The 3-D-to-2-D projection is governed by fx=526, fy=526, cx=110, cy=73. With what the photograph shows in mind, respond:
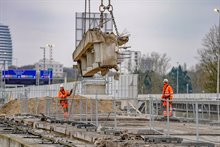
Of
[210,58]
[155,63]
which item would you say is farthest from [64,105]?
[155,63]

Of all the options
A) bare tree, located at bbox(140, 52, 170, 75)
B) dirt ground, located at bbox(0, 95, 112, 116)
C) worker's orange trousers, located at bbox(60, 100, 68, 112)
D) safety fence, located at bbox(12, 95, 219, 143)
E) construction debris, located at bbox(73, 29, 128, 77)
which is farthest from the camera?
bare tree, located at bbox(140, 52, 170, 75)

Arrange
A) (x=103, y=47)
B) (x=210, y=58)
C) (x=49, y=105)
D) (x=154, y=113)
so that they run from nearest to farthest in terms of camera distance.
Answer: (x=103, y=47) → (x=154, y=113) → (x=49, y=105) → (x=210, y=58)

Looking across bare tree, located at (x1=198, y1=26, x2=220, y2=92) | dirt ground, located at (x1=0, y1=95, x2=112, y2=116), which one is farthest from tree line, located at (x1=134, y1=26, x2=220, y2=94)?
dirt ground, located at (x1=0, y1=95, x2=112, y2=116)

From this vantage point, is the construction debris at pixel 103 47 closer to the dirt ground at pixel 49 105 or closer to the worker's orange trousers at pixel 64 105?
the dirt ground at pixel 49 105

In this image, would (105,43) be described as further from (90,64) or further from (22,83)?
(22,83)

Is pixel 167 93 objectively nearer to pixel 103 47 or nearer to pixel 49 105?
pixel 49 105

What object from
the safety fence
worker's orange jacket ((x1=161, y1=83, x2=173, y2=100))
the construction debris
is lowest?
the safety fence

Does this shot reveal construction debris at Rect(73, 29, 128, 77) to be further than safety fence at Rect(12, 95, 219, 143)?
Yes

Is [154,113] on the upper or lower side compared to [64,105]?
lower

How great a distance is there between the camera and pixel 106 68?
17.4 m

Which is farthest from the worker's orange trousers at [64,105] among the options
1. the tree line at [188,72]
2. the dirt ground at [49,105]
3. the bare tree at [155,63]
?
the bare tree at [155,63]

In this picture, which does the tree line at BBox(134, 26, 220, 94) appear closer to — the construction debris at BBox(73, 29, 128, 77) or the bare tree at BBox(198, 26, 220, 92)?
the bare tree at BBox(198, 26, 220, 92)

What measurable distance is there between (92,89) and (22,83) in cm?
7211

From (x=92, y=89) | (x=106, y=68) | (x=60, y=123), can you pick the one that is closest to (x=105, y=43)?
(x=106, y=68)
